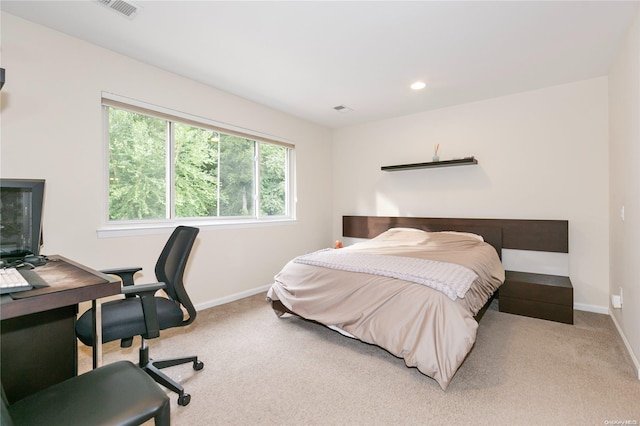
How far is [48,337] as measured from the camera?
5.13 feet

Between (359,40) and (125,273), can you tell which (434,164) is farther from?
(125,273)

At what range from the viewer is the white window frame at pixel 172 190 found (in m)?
2.71

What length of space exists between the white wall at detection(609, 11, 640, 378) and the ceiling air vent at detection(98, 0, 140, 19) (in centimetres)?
348

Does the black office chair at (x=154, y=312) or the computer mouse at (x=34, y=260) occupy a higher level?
the computer mouse at (x=34, y=260)

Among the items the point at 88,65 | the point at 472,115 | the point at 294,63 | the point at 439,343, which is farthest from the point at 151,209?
the point at 472,115

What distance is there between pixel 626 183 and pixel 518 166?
4.19 ft

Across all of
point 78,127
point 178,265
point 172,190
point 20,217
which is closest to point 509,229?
point 178,265

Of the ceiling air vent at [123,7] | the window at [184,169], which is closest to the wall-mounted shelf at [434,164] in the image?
the window at [184,169]

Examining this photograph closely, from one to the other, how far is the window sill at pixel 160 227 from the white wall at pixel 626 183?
3621mm

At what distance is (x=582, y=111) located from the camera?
3.29m

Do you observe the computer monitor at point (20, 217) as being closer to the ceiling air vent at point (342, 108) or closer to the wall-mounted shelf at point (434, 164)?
the ceiling air vent at point (342, 108)

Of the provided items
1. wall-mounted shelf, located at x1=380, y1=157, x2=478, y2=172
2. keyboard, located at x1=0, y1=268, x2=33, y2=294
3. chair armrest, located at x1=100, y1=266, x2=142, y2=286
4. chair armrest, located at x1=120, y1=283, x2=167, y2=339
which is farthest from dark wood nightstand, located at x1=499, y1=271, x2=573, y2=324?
keyboard, located at x1=0, y1=268, x2=33, y2=294


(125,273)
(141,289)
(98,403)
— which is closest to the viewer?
(98,403)

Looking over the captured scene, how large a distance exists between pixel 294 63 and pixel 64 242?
8.22ft
